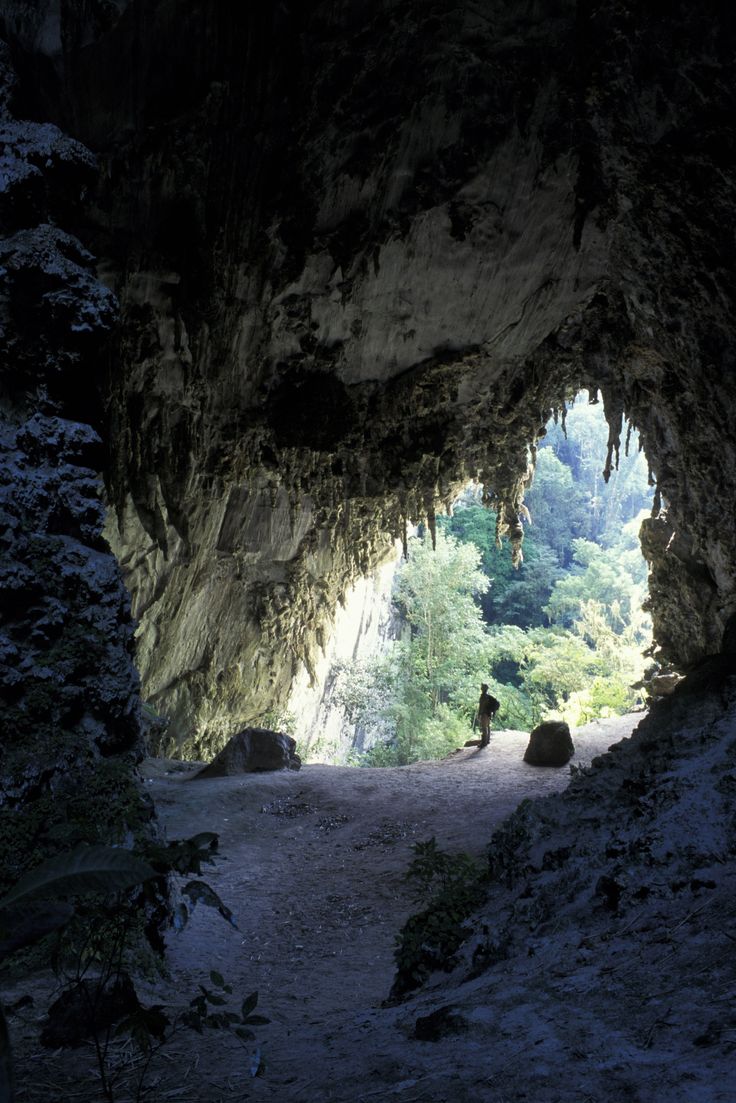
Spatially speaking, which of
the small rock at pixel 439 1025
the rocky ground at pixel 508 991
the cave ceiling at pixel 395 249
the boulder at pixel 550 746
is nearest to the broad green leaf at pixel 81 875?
the rocky ground at pixel 508 991

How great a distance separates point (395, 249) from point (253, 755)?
7.56 metres

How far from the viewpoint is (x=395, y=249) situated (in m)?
7.71

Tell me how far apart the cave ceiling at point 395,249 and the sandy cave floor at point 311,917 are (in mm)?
3498

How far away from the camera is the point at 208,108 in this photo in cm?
625

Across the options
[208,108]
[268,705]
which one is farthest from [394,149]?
[268,705]

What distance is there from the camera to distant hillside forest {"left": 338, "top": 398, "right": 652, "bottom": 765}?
69.1ft

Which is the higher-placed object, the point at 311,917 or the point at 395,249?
the point at 395,249

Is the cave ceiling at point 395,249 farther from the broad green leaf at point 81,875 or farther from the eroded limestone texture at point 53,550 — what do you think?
the broad green leaf at point 81,875

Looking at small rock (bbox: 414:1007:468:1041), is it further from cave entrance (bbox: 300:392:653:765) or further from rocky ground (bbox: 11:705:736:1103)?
cave entrance (bbox: 300:392:653:765)

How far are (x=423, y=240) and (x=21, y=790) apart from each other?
643 centimetres

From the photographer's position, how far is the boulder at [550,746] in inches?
416

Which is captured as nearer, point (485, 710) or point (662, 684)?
point (485, 710)

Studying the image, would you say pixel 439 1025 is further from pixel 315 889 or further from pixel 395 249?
pixel 395 249

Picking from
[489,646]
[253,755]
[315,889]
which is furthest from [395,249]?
[489,646]
